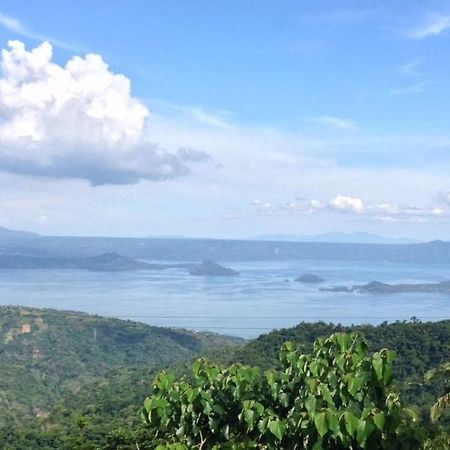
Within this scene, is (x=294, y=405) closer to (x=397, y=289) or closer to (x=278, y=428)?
(x=278, y=428)

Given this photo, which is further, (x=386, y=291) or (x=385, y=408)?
(x=386, y=291)

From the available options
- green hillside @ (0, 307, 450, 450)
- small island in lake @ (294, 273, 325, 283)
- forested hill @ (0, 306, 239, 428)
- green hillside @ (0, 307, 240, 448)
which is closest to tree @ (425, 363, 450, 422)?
green hillside @ (0, 307, 450, 450)

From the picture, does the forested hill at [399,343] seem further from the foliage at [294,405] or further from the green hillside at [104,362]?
the foliage at [294,405]

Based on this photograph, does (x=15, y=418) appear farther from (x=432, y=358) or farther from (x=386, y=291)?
A: (x=386, y=291)

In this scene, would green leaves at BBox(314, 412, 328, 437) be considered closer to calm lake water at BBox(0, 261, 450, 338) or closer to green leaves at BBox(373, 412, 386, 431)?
green leaves at BBox(373, 412, 386, 431)

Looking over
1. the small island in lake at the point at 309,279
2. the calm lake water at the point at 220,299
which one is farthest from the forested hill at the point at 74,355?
the small island in lake at the point at 309,279

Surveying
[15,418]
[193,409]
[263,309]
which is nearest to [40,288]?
[263,309]
